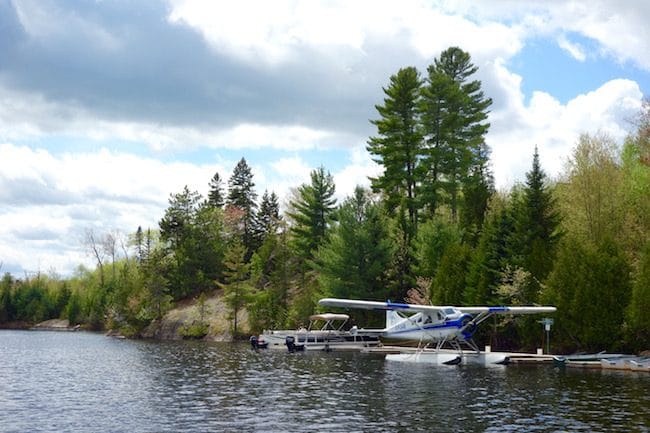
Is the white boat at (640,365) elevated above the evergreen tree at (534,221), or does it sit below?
below

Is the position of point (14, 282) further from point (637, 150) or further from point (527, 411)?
point (527, 411)

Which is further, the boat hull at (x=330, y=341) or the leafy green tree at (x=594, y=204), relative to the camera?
the boat hull at (x=330, y=341)

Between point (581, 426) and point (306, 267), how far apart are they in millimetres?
58407

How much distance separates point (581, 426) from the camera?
64.0 feet

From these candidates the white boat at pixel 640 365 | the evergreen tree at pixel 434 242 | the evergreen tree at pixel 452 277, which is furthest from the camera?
the evergreen tree at pixel 434 242

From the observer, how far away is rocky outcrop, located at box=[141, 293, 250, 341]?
77.1m

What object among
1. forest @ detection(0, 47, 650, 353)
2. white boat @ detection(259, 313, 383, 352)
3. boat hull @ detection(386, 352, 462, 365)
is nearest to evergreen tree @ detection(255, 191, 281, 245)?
forest @ detection(0, 47, 650, 353)

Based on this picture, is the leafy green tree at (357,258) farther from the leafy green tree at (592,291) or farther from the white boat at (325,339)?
the leafy green tree at (592,291)

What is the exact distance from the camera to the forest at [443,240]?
133ft

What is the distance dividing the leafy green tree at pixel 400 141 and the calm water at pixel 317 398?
30.2 meters

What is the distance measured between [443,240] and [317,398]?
35.5 meters

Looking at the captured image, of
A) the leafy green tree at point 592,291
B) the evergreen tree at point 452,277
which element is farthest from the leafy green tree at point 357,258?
the leafy green tree at point 592,291

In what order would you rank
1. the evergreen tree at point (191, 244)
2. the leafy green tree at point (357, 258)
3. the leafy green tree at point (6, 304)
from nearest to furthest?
the leafy green tree at point (357, 258)
the evergreen tree at point (191, 244)
the leafy green tree at point (6, 304)

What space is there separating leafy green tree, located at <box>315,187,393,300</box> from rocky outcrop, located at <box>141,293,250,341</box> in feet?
59.7
